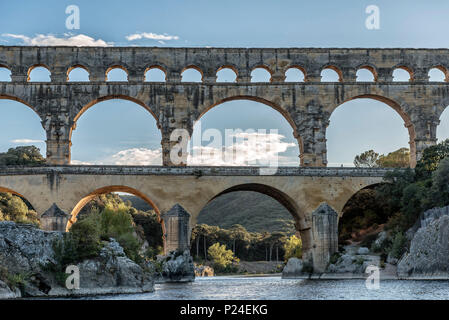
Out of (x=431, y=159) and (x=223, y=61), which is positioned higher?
(x=223, y=61)

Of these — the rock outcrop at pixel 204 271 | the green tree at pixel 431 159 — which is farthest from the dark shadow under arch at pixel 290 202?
the rock outcrop at pixel 204 271

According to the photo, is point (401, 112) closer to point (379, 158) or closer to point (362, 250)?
point (362, 250)

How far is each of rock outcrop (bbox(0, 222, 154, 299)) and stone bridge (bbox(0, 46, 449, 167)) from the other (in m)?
15.9

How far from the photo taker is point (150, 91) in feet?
143

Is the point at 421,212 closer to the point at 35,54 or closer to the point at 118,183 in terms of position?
the point at 118,183

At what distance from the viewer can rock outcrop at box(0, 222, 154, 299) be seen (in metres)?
24.0

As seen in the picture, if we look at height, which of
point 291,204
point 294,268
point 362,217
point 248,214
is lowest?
point 294,268

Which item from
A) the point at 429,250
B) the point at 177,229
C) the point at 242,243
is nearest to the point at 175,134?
the point at 177,229

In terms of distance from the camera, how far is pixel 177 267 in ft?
125

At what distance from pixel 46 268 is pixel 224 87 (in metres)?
22.2

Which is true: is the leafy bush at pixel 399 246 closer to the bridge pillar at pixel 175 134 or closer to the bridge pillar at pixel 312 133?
the bridge pillar at pixel 312 133

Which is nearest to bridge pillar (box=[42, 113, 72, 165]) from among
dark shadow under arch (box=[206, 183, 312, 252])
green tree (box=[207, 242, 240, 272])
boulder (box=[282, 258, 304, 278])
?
dark shadow under arch (box=[206, 183, 312, 252])

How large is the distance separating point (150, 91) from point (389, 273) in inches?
785
